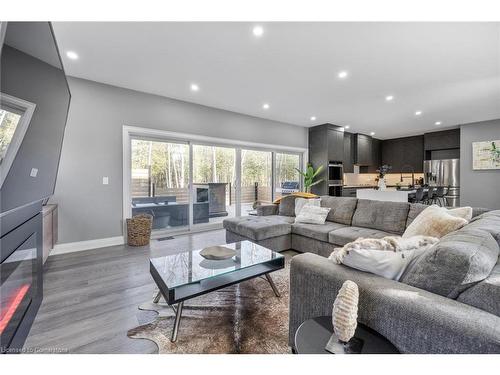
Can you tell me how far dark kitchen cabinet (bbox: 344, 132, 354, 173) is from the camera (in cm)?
744

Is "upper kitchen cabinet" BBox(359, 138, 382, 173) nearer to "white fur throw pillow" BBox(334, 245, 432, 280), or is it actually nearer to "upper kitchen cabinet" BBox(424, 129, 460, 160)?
"upper kitchen cabinet" BBox(424, 129, 460, 160)

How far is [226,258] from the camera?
6.80ft

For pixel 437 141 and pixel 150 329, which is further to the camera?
pixel 437 141

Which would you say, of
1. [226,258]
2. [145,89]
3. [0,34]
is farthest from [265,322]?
[145,89]

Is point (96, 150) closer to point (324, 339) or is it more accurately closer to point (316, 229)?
point (316, 229)

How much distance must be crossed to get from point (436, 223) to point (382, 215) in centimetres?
115

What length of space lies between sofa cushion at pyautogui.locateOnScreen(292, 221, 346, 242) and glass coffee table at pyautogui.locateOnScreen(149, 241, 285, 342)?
1.07m

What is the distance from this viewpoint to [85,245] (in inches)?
141

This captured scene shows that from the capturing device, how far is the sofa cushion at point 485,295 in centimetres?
88

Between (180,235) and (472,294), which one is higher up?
(472,294)

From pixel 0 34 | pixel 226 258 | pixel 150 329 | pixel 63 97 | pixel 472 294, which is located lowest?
pixel 150 329

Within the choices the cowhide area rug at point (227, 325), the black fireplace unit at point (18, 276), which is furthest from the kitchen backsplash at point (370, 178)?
the black fireplace unit at point (18, 276)
